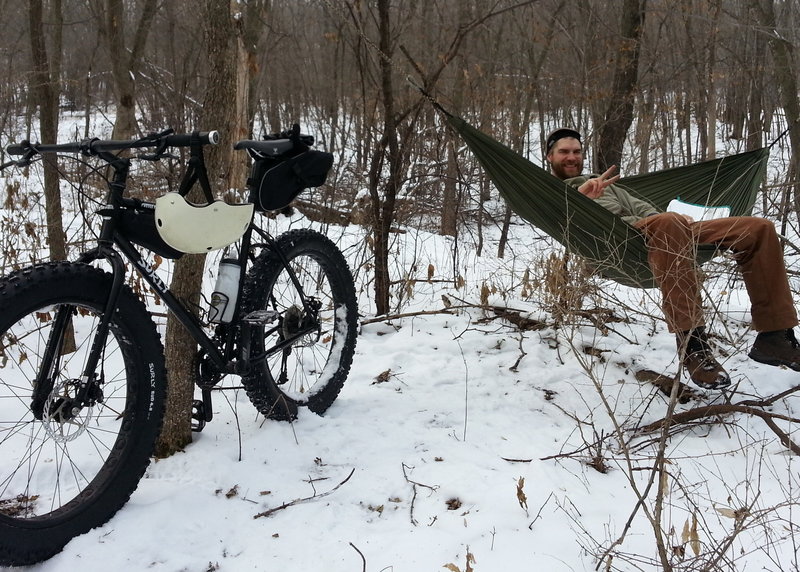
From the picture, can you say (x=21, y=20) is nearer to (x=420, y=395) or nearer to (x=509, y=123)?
(x=509, y=123)

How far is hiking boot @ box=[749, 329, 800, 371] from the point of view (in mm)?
2049

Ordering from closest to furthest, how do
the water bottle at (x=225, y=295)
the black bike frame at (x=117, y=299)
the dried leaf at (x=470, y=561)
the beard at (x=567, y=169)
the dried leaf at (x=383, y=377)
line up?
the dried leaf at (x=470, y=561) < the black bike frame at (x=117, y=299) < the water bottle at (x=225, y=295) < the dried leaf at (x=383, y=377) < the beard at (x=567, y=169)

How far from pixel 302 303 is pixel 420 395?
64 cm

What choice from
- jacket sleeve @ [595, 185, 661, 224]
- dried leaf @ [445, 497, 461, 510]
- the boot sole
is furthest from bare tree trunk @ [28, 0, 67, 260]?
the boot sole

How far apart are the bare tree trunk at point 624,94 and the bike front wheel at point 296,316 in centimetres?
307

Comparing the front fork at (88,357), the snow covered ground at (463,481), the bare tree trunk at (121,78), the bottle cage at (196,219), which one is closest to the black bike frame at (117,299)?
the front fork at (88,357)

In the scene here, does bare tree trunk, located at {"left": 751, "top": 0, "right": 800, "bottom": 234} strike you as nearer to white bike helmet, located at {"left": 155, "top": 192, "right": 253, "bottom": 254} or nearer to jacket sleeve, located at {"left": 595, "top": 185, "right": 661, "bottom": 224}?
jacket sleeve, located at {"left": 595, "top": 185, "right": 661, "bottom": 224}

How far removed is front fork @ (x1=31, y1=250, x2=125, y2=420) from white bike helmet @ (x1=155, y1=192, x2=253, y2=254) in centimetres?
15

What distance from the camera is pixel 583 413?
2.21 m

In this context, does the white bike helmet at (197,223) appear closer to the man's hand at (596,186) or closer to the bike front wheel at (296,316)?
the bike front wheel at (296,316)

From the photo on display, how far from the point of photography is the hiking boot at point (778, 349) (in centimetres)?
205

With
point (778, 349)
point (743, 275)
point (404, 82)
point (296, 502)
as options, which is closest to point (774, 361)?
point (778, 349)

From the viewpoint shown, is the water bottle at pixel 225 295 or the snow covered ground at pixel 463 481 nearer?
the snow covered ground at pixel 463 481

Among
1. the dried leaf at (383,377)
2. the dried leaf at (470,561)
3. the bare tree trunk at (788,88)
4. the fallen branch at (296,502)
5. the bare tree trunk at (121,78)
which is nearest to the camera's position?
the dried leaf at (470,561)
